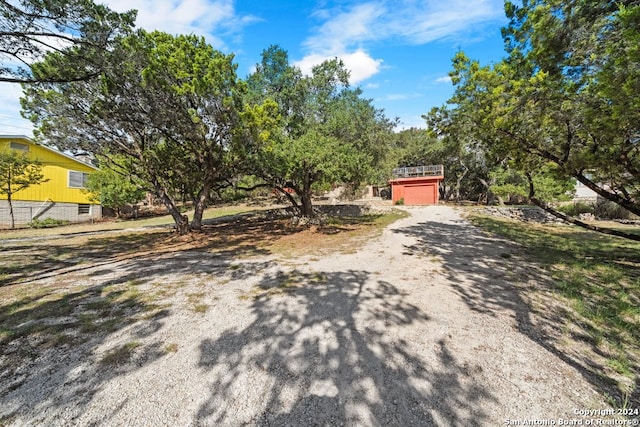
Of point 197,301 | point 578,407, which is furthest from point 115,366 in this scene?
point 578,407

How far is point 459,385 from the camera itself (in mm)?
2250

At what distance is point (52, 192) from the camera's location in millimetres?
17625

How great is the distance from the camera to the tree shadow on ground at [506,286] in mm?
2543

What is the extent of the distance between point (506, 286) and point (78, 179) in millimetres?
25848

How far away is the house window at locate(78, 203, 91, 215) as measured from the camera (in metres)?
19.4

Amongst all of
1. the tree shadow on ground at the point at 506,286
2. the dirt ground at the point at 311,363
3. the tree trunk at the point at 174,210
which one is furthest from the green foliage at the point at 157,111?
the tree shadow on ground at the point at 506,286

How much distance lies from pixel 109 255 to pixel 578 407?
32.3ft

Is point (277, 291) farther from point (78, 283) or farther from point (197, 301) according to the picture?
point (78, 283)

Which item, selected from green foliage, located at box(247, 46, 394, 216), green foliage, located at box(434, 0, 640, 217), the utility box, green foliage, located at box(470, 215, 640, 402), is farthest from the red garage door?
green foliage, located at box(434, 0, 640, 217)

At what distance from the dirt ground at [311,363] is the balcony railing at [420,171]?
20093 mm

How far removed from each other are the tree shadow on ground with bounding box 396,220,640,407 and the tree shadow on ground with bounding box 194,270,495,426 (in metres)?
1.06

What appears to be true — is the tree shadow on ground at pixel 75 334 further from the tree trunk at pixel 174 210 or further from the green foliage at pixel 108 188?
the green foliage at pixel 108 188

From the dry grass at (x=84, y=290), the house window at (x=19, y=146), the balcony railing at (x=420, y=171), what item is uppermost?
the house window at (x=19, y=146)

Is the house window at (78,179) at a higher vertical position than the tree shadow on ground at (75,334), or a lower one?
higher
